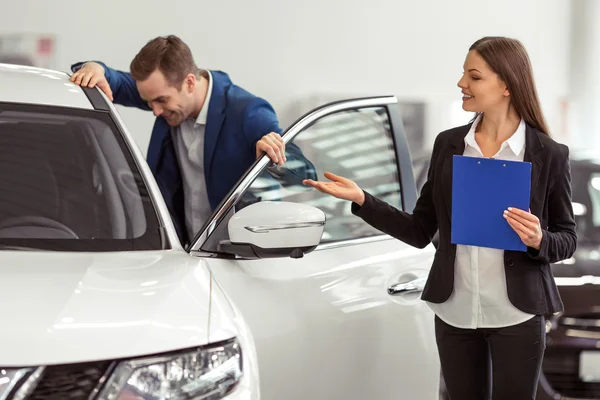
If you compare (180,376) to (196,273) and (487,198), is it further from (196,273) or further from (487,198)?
(487,198)

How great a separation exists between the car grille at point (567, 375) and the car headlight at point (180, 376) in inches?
94.2

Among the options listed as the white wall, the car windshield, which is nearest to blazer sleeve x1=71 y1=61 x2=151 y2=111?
the car windshield

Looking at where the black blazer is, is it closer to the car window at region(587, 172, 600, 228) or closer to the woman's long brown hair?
the woman's long brown hair

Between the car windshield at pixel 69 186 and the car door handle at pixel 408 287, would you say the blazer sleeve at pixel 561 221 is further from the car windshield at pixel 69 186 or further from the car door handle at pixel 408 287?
the car windshield at pixel 69 186

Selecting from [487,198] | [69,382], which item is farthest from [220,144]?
[69,382]

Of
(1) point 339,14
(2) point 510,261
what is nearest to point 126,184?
(2) point 510,261

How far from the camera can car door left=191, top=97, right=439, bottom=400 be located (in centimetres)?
244

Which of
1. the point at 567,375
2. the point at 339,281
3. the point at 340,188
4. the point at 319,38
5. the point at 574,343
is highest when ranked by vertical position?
the point at 340,188

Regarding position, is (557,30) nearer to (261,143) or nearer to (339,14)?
(339,14)

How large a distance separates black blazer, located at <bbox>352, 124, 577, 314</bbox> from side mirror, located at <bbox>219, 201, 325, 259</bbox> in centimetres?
45

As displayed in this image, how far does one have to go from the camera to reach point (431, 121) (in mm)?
8359

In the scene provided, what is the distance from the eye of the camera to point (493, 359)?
2.52m

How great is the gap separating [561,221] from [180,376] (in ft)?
4.13

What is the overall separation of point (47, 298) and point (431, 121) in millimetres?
6926
